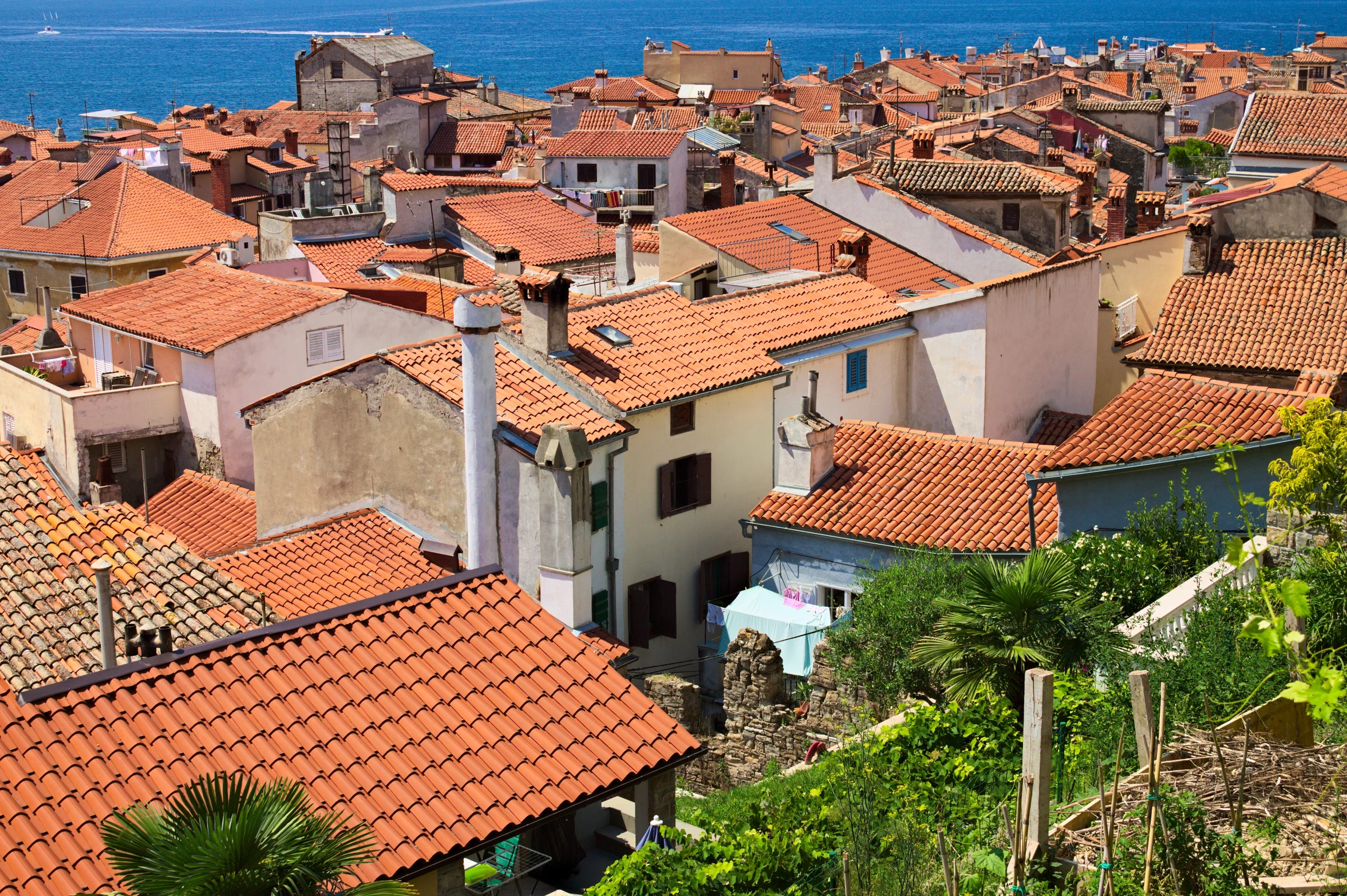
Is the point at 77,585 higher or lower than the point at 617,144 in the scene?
lower

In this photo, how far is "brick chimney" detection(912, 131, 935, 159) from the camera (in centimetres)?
4034

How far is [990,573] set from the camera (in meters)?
13.8

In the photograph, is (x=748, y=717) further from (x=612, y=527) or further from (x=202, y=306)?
(x=202, y=306)

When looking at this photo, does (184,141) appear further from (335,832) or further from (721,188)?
(335,832)

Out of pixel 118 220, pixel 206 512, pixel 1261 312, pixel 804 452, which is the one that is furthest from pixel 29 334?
pixel 1261 312

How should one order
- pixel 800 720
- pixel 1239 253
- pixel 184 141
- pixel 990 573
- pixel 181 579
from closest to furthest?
pixel 990 573 → pixel 181 579 → pixel 800 720 → pixel 1239 253 → pixel 184 141

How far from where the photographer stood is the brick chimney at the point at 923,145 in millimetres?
40344

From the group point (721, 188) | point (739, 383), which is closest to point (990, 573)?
point (739, 383)

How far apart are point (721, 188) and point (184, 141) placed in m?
31.0

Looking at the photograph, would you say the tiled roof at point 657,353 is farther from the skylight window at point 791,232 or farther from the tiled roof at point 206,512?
the skylight window at point 791,232

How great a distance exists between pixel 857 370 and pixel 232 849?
19912 mm

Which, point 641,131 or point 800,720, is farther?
point 641,131

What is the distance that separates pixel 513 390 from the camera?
2178 centimetres

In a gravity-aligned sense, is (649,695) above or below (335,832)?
below
